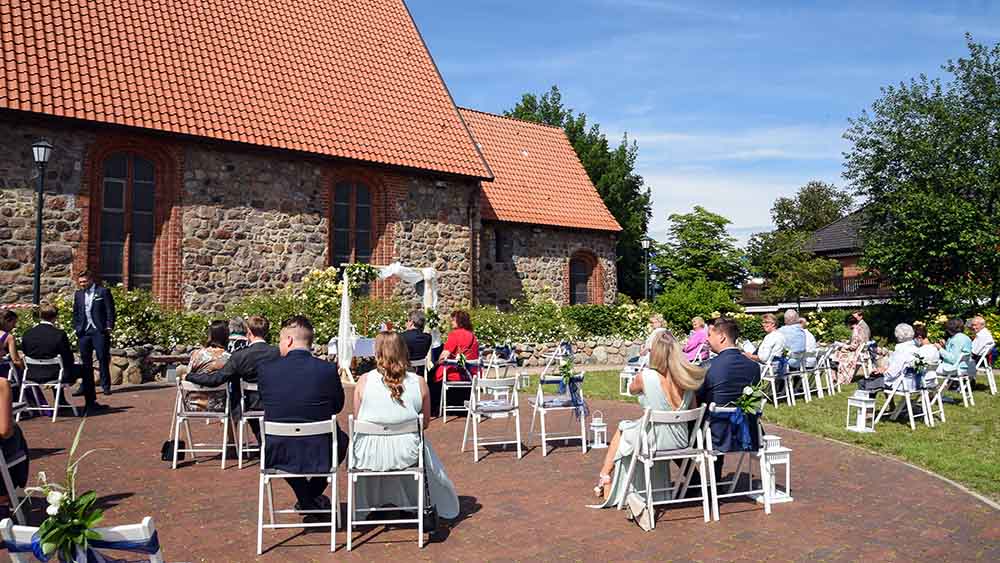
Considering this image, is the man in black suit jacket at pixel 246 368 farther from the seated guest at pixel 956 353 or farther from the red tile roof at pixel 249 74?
the red tile roof at pixel 249 74

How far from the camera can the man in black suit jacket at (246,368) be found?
7.87 metres

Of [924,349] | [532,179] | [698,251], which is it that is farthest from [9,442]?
[698,251]

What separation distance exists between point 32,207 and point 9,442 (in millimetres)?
12923

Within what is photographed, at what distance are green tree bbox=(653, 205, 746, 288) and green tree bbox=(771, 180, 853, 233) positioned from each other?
28786mm

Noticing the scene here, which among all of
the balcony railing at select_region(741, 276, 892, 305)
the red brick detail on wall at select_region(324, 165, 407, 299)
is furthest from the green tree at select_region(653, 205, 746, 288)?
the red brick detail on wall at select_region(324, 165, 407, 299)

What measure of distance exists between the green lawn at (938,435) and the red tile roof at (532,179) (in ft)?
47.3

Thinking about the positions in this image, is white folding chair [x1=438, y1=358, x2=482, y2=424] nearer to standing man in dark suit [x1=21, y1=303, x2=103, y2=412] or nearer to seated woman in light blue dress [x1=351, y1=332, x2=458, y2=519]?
seated woman in light blue dress [x1=351, y1=332, x2=458, y2=519]

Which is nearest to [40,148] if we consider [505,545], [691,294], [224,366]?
[224,366]

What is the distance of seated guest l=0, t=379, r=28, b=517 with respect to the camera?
5133mm

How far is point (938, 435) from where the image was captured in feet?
32.9

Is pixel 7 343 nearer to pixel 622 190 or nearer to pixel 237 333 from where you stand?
pixel 237 333

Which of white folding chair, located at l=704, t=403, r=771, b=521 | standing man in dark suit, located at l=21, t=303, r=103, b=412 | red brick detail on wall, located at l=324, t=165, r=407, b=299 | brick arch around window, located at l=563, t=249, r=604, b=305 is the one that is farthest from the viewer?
brick arch around window, located at l=563, t=249, r=604, b=305

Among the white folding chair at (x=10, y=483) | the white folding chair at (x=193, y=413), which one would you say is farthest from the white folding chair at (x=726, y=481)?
the white folding chair at (x=10, y=483)

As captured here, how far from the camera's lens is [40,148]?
14.1 m
